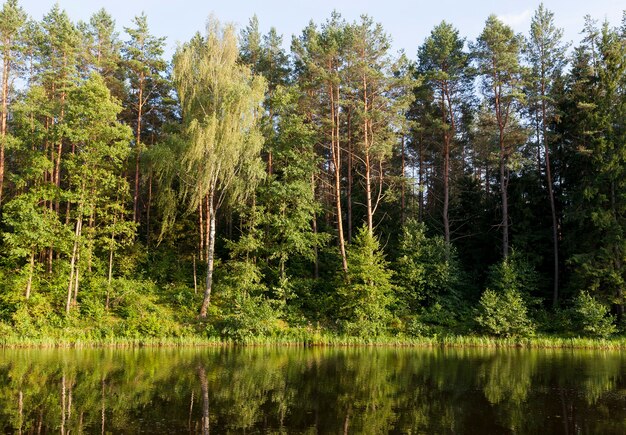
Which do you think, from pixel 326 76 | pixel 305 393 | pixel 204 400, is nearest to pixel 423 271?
pixel 326 76

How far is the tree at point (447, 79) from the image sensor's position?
3216cm

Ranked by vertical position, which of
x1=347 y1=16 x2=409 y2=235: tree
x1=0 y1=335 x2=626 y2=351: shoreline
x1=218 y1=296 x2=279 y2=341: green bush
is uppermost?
x1=347 y1=16 x2=409 y2=235: tree

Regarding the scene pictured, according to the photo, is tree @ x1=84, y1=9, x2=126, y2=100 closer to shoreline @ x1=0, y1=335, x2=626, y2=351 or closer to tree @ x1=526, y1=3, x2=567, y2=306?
shoreline @ x1=0, y1=335, x2=626, y2=351

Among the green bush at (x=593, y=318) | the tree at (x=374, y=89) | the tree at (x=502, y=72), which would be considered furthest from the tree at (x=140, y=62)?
the green bush at (x=593, y=318)

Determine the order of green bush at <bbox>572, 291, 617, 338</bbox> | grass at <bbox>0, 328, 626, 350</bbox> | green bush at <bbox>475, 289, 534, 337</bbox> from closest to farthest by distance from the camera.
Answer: grass at <bbox>0, 328, 626, 350</bbox> → green bush at <bbox>572, 291, 617, 338</bbox> → green bush at <bbox>475, 289, 534, 337</bbox>

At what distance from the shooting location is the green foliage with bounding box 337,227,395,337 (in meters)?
26.1

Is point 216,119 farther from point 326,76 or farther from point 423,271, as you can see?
point 423,271

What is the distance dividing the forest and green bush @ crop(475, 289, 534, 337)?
0.11m

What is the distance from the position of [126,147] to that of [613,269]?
2848 centimetres

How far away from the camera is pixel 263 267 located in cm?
3070

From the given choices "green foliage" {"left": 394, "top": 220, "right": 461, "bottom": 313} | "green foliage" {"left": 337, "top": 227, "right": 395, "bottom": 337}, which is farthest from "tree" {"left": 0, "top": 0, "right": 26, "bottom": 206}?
"green foliage" {"left": 394, "top": 220, "right": 461, "bottom": 313}

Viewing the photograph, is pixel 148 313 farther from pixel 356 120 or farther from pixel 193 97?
pixel 356 120

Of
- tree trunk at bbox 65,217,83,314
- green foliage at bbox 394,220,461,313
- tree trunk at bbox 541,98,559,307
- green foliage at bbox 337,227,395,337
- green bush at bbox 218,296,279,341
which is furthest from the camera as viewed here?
tree trunk at bbox 541,98,559,307

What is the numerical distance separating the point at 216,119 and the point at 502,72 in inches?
721
